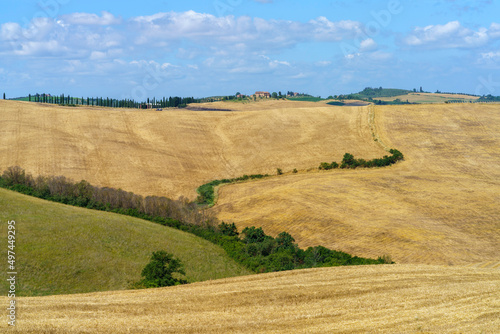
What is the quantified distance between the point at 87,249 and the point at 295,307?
23.9 metres

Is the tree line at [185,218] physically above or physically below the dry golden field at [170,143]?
below

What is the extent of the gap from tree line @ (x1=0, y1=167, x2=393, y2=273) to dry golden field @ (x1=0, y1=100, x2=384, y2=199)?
11256 millimetres

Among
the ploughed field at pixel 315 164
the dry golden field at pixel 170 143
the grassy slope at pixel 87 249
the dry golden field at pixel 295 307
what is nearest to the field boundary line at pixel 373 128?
the ploughed field at pixel 315 164

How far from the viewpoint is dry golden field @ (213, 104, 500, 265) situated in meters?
48.9

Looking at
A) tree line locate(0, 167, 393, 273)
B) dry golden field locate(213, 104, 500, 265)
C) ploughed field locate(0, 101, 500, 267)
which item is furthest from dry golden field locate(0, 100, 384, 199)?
tree line locate(0, 167, 393, 273)

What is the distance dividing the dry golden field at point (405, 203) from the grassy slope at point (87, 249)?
12.6m

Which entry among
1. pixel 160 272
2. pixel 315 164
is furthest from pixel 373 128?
pixel 160 272

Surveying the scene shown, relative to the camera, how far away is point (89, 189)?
6138 centimetres

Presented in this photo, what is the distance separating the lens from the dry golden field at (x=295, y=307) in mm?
19031

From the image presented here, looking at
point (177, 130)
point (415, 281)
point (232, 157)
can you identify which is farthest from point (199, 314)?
point (177, 130)

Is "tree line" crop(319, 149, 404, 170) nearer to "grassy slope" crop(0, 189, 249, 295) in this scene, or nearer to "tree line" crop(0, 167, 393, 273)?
"tree line" crop(0, 167, 393, 273)

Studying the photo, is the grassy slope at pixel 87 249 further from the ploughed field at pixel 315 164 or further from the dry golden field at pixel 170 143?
the dry golden field at pixel 170 143

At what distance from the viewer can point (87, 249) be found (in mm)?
40094

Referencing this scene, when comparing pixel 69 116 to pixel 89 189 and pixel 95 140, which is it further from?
pixel 89 189
